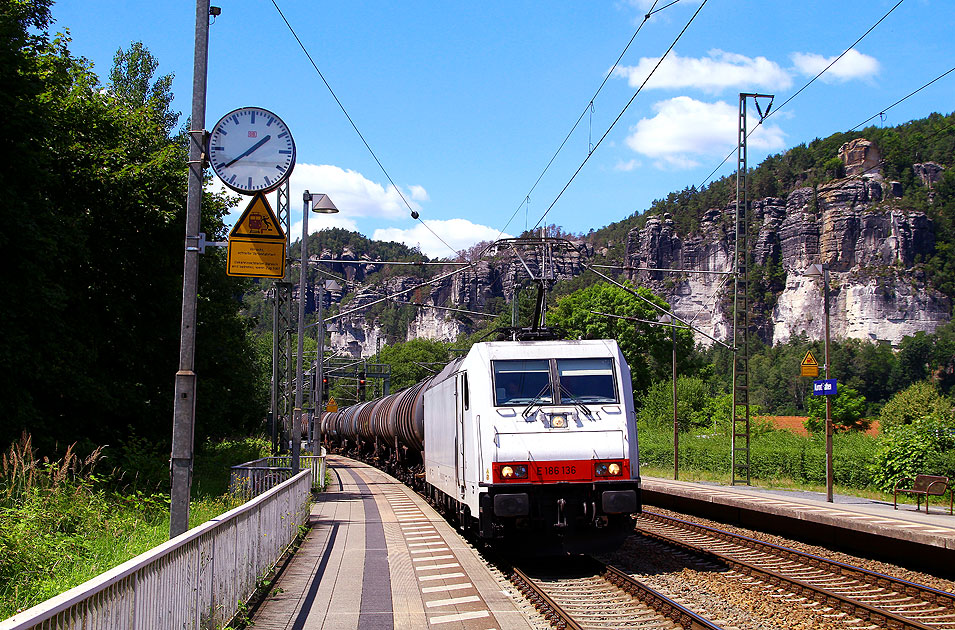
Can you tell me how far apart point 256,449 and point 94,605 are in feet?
130

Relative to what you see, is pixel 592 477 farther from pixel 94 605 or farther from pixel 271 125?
pixel 94 605

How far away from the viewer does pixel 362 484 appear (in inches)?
1320

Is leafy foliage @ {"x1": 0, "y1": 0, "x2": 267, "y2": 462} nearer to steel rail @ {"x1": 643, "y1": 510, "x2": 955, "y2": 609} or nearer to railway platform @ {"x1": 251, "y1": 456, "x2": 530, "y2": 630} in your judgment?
railway platform @ {"x1": 251, "y1": 456, "x2": 530, "y2": 630}

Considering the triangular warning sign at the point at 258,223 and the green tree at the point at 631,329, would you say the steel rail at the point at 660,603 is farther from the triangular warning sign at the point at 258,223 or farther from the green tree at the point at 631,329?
the green tree at the point at 631,329

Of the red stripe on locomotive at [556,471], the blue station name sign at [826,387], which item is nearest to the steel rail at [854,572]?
the red stripe on locomotive at [556,471]

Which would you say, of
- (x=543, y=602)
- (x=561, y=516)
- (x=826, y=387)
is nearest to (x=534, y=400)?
(x=561, y=516)

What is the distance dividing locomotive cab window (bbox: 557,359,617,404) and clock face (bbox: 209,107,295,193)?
537cm

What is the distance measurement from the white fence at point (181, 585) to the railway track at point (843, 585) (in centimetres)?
655

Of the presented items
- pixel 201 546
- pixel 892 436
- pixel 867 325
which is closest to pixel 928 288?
pixel 867 325

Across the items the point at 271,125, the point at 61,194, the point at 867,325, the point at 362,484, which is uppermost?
the point at 867,325

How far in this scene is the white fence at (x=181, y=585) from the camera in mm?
4297

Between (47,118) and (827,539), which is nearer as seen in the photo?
(827,539)

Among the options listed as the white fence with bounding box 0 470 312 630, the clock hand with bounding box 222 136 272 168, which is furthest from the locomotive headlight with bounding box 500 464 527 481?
the clock hand with bounding box 222 136 272 168

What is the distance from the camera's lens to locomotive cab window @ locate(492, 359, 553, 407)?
12.9 meters
